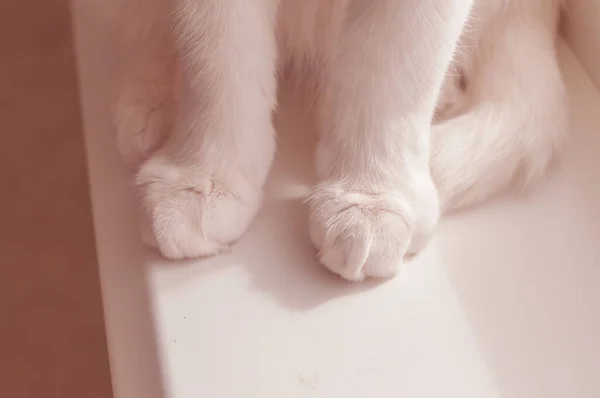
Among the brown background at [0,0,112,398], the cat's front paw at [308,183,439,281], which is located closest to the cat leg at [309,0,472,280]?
the cat's front paw at [308,183,439,281]

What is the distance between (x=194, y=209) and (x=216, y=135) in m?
0.08

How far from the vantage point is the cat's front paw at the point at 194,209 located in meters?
0.75

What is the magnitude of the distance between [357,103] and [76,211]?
75 centimetres

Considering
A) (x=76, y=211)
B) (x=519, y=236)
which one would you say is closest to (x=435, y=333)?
(x=519, y=236)

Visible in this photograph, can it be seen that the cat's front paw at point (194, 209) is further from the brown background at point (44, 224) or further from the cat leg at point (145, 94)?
the brown background at point (44, 224)

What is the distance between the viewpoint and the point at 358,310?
0.74 metres

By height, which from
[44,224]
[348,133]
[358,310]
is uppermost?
[348,133]

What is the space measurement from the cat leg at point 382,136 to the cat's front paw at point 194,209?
0.08 metres

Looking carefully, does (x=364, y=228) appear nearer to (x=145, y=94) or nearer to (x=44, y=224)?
(x=145, y=94)

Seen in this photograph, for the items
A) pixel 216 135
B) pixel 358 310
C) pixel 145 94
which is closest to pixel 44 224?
pixel 145 94

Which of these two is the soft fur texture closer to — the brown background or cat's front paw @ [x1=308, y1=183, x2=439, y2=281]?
cat's front paw @ [x1=308, y1=183, x2=439, y2=281]

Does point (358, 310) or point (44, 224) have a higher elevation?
point (358, 310)

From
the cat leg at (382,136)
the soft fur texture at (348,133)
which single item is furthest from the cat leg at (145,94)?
the cat leg at (382,136)

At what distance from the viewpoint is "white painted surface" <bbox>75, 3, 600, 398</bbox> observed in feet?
2.29
